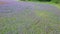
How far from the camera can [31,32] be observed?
26.7 inches

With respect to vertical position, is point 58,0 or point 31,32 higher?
point 31,32

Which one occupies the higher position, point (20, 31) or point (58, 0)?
point (20, 31)

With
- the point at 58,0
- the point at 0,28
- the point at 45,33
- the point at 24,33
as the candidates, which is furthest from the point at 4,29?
the point at 58,0

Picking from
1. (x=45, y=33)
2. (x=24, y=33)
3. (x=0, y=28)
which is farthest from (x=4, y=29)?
(x=45, y=33)

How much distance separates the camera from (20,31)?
2.27 ft

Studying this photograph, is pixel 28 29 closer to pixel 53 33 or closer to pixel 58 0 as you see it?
pixel 53 33

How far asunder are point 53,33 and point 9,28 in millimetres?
301

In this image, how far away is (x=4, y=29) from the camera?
2.33 feet

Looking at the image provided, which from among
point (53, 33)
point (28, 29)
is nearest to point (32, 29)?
point (28, 29)

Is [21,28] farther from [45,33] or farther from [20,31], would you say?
[45,33]

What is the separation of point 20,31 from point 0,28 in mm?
147

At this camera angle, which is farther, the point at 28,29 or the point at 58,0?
the point at 58,0

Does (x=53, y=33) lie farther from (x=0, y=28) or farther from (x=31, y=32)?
(x=0, y=28)

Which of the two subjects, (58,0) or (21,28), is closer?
(21,28)
